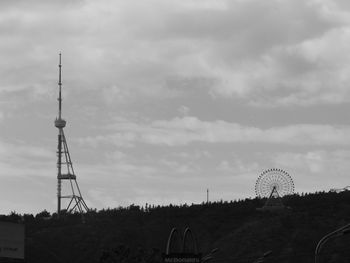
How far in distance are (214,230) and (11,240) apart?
65343 millimetres

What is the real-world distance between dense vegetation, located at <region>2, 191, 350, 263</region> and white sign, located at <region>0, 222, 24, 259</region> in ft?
77.8

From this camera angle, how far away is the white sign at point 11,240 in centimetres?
10131

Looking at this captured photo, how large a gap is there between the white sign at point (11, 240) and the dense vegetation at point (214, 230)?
23726 mm

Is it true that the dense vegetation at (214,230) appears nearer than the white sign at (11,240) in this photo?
No

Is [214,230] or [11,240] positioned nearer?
[11,240]

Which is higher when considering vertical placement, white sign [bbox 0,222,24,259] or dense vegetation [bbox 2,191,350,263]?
dense vegetation [bbox 2,191,350,263]

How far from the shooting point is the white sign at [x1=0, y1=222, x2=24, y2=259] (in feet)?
332

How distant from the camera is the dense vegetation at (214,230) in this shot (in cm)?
14250

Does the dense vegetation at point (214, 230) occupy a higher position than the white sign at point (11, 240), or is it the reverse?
the dense vegetation at point (214, 230)

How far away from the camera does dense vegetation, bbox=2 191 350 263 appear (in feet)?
468

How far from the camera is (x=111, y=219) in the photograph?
17825cm

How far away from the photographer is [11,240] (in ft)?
337

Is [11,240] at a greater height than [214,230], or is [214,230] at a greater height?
[214,230]

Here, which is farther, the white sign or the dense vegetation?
the dense vegetation
